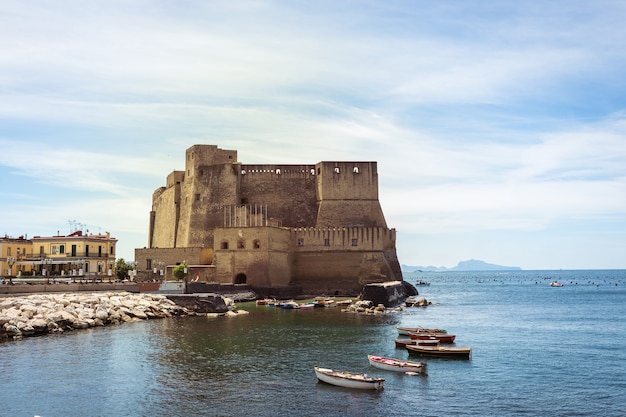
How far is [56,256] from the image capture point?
4275 centimetres

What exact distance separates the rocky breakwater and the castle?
8.99 m

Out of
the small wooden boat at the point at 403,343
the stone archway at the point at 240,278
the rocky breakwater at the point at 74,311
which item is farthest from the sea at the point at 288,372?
the stone archway at the point at 240,278

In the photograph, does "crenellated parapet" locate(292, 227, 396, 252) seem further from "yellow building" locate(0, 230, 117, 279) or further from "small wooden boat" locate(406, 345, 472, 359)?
"small wooden boat" locate(406, 345, 472, 359)

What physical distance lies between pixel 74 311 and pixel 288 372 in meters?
13.9

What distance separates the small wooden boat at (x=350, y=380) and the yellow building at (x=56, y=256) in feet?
92.6

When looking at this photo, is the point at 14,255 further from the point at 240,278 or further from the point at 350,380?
the point at 350,380

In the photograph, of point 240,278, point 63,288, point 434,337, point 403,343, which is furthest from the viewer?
point 240,278

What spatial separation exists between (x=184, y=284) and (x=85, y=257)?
9893mm

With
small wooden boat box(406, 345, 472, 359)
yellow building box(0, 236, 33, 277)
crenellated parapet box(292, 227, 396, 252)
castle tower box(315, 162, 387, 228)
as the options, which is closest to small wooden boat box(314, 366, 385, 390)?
small wooden boat box(406, 345, 472, 359)

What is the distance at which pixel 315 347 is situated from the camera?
22.7 m

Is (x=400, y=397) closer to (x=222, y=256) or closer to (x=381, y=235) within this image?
(x=222, y=256)

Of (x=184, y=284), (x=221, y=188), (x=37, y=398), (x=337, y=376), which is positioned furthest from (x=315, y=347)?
(x=221, y=188)

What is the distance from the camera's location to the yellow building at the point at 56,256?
41656mm

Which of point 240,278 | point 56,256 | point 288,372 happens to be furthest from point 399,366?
point 56,256
